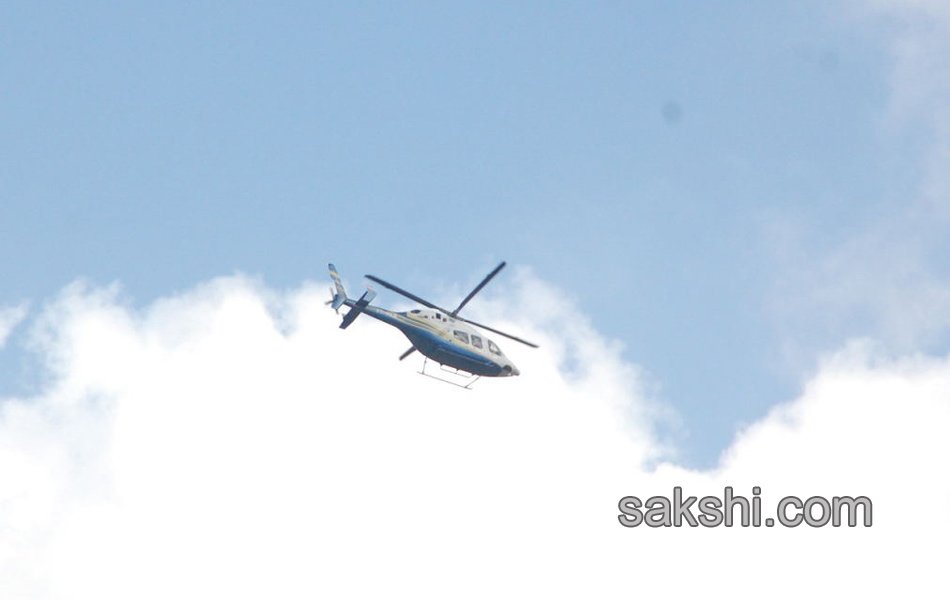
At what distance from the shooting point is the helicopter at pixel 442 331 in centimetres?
8031

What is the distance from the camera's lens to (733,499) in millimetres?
73062

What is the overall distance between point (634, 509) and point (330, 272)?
25.0 meters

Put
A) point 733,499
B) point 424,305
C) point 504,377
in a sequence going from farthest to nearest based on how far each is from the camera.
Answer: point 504,377 < point 424,305 < point 733,499

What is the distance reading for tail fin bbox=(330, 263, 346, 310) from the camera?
79625 millimetres

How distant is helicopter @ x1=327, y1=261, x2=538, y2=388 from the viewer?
263ft

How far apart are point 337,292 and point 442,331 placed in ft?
24.6

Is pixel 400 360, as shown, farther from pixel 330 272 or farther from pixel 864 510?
pixel 864 510

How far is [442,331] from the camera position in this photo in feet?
272

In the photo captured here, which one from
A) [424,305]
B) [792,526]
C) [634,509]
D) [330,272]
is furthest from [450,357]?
[792,526]

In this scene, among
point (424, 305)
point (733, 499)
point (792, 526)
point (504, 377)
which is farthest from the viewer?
point (504, 377)

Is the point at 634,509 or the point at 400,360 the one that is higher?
the point at 400,360

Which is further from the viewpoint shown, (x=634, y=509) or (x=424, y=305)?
(x=424, y=305)

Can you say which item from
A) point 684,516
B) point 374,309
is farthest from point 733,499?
point 374,309

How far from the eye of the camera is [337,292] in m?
80.4
